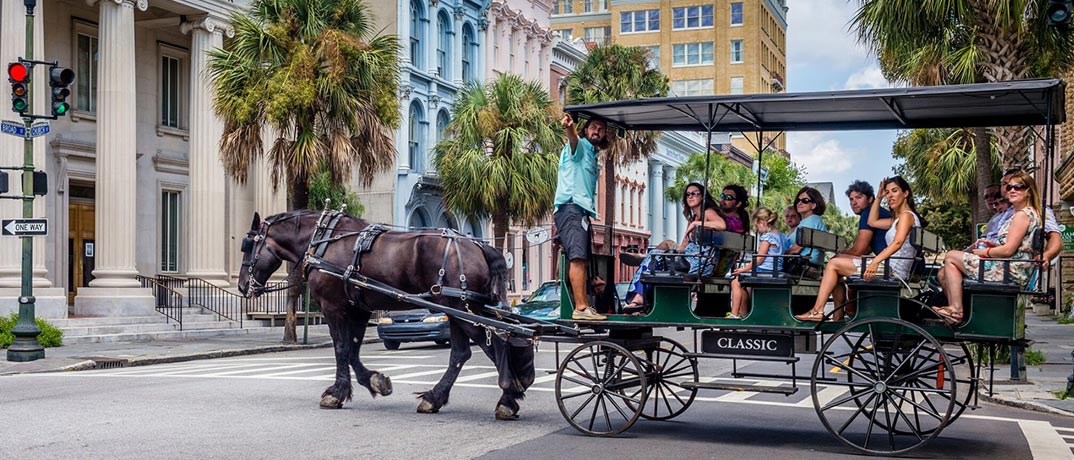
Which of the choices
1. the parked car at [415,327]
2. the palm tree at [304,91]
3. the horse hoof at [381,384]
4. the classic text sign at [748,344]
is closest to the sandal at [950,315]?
the classic text sign at [748,344]

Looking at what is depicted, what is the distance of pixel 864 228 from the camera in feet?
35.0

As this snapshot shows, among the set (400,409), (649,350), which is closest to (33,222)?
(400,409)

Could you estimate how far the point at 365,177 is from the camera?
25922 millimetres

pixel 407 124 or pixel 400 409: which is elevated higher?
pixel 407 124

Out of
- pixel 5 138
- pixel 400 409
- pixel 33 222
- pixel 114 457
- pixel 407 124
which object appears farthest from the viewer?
pixel 407 124

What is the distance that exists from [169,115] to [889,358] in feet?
87.1

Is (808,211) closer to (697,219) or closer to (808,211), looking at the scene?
(808,211)

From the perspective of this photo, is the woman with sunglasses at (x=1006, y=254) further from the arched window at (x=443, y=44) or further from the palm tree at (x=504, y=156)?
the arched window at (x=443, y=44)

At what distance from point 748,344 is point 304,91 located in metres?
16.3

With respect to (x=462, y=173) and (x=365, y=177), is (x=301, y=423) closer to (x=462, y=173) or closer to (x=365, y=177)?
(x=365, y=177)

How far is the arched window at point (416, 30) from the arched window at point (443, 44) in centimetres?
112

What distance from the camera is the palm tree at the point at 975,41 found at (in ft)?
65.3

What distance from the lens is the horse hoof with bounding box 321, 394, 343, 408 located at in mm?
12242

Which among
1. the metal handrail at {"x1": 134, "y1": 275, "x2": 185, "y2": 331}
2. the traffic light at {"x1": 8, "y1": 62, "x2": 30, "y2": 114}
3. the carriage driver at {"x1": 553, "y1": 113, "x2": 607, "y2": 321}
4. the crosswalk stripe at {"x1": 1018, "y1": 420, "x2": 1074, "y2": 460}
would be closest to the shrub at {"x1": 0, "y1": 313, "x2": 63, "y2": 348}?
the metal handrail at {"x1": 134, "y1": 275, "x2": 185, "y2": 331}
